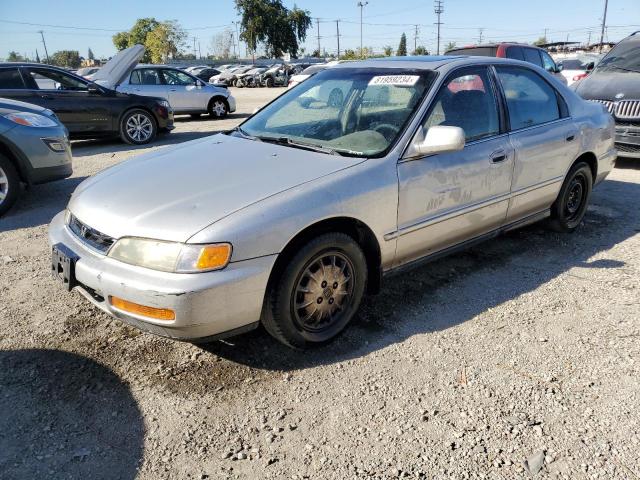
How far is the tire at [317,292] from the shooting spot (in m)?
2.67

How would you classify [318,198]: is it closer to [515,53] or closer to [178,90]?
[515,53]

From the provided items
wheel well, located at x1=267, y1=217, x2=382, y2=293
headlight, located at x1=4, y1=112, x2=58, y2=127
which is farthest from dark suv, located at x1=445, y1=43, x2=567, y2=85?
wheel well, located at x1=267, y1=217, x2=382, y2=293

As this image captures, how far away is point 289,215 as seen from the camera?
260 cm

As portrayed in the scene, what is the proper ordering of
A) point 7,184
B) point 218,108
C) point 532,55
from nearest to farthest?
→ point 7,184
point 532,55
point 218,108

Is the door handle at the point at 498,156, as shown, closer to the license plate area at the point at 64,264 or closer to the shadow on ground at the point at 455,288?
the shadow on ground at the point at 455,288

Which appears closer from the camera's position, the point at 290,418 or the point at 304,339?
the point at 290,418

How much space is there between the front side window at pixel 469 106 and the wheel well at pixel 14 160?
4.38 metres

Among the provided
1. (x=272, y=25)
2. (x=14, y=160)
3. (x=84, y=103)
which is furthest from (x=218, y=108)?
(x=272, y=25)

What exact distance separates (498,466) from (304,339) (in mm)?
1166

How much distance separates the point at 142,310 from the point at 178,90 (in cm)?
1203

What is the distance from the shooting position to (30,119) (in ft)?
18.2

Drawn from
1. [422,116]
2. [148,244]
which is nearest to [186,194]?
[148,244]

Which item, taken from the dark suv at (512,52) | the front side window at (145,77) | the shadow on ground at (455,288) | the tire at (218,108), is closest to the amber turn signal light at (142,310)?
the shadow on ground at (455,288)

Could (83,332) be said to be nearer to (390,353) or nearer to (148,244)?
(148,244)
